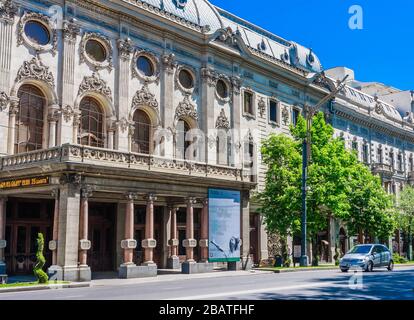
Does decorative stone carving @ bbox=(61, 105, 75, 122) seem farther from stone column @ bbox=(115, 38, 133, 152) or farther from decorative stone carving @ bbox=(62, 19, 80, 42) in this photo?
decorative stone carving @ bbox=(62, 19, 80, 42)

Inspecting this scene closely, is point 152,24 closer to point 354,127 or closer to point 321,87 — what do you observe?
point 321,87

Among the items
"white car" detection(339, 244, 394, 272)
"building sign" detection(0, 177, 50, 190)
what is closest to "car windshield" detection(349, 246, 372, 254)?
"white car" detection(339, 244, 394, 272)

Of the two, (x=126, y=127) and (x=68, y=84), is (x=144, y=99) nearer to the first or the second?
(x=126, y=127)

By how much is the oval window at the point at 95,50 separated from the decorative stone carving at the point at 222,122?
1086cm

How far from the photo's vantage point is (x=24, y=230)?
31859mm

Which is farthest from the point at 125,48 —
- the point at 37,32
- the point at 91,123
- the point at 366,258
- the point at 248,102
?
the point at 366,258

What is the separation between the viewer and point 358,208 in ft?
163

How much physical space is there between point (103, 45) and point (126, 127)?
521 centimetres

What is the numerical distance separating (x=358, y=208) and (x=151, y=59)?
23023 mm

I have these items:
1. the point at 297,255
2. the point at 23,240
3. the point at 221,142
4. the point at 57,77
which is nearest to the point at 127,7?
the point at 57,77

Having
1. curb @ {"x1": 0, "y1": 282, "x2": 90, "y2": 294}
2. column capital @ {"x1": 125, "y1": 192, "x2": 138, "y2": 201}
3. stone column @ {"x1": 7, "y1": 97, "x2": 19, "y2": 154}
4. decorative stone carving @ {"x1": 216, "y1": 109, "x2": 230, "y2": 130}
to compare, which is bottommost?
curb @ {"x1": 0, "y1": 282, "x2": 90, "y2": 294}

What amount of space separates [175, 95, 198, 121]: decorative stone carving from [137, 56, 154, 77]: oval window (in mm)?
3268

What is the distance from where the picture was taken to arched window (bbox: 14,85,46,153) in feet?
103

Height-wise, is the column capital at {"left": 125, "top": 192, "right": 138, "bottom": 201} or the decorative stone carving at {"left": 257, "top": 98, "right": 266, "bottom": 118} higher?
the decorative stone carving at {"left": 257, "top": 98, "right": 266, "bottom": 118}
